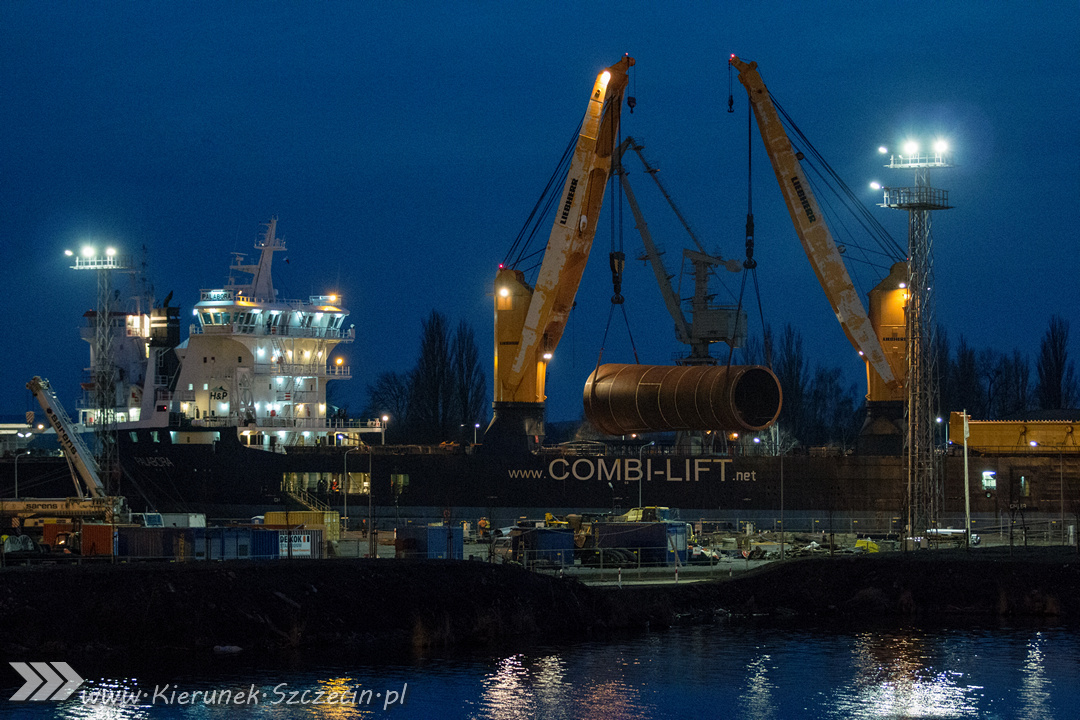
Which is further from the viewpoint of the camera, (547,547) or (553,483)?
(553,483)

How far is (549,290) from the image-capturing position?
44.6m

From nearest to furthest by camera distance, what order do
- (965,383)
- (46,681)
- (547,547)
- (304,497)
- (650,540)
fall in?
(46,681)
(547,547)
(650,540)
(304,497)
(965,383)

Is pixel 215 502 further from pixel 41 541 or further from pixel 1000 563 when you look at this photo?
pixel 1000 563

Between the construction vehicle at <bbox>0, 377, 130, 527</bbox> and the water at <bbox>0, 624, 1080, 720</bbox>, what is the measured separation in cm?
1360

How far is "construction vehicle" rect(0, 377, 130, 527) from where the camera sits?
36.3 m

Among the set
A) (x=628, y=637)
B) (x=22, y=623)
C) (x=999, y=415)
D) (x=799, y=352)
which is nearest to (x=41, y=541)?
(x=22, y=623)

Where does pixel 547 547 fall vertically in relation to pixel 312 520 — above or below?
below

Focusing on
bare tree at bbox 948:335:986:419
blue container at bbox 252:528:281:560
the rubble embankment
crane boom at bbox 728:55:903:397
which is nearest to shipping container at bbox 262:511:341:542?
blue container at bbox 252:528:281:560

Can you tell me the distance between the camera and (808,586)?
28.6 m

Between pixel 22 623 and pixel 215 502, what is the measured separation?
26795 mm

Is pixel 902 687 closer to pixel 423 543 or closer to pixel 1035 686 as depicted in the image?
pixel 1035 686

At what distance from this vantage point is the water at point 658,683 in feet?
66.2

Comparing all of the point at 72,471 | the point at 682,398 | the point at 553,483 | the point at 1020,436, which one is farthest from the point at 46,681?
the point at 1020,436

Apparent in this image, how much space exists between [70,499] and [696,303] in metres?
26.6
